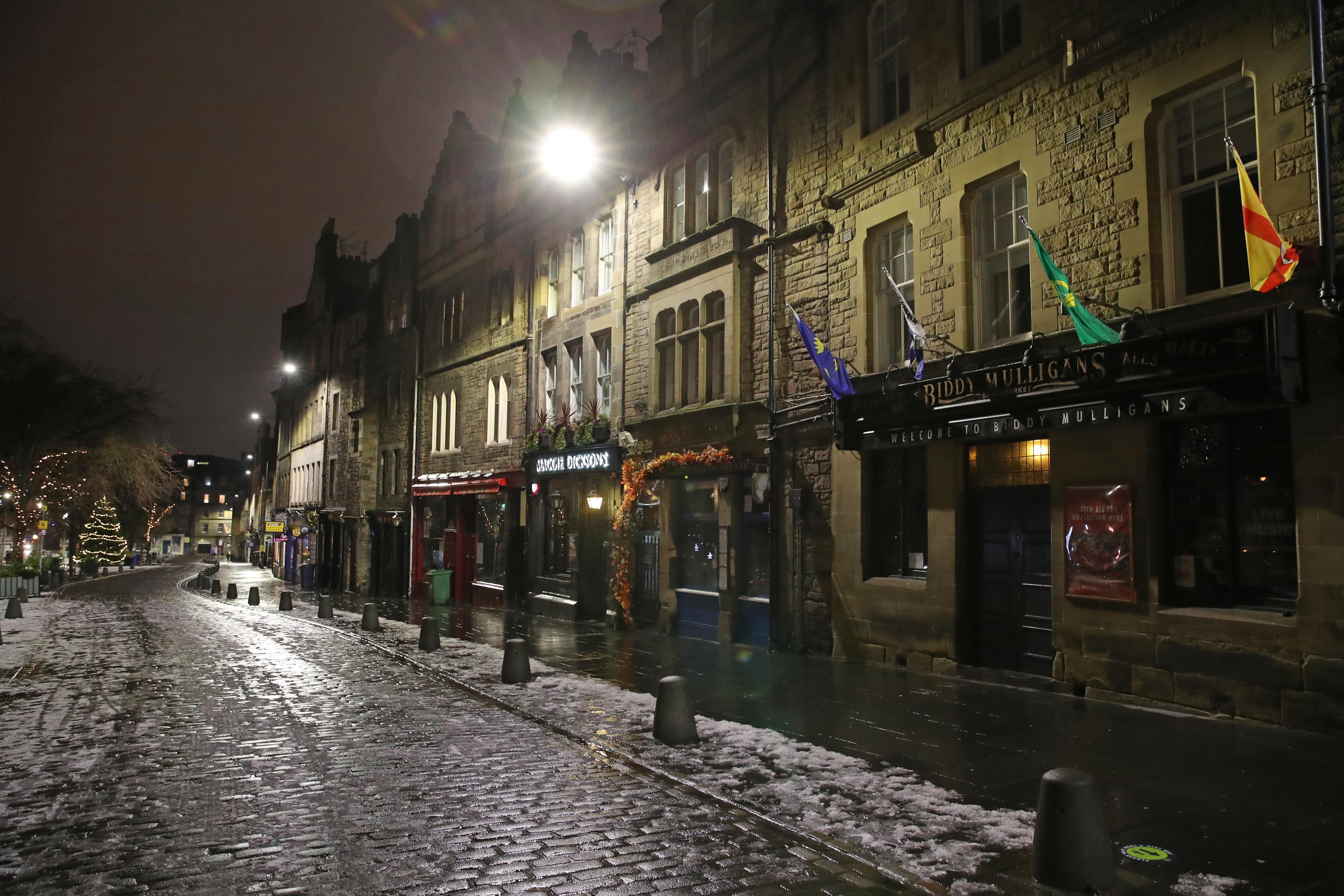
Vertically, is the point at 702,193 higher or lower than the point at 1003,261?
higher

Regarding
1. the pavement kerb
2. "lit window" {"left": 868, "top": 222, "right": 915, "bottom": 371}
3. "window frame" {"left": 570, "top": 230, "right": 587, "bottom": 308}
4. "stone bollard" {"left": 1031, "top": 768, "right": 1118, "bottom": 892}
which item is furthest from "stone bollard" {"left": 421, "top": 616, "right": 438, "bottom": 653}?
"stone bollard" {"left": 1031, "top": 768, "right": 1118, "bottom": 892}

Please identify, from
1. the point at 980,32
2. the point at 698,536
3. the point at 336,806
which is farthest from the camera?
the point at 698,536

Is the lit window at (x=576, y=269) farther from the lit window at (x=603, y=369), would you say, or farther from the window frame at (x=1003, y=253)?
the window frame at (x=1003, y=253)

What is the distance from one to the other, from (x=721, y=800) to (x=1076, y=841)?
2597 millimetres

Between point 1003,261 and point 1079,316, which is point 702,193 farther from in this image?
point 1079,316

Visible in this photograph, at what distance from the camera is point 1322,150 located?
8172 mm

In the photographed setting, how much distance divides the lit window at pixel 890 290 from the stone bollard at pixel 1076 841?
359 inches

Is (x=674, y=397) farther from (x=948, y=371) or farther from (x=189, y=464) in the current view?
(x=189, y=464)

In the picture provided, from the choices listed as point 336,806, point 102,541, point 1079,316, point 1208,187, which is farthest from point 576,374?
point 102,541

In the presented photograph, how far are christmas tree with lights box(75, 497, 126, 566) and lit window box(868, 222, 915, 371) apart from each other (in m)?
55.8

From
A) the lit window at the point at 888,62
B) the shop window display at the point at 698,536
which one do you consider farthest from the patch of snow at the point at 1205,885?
the shop window display at the point at 698,536

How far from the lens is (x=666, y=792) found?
6.76 m

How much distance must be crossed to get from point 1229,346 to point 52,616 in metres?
28.4

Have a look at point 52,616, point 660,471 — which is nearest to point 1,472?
point 52,616
